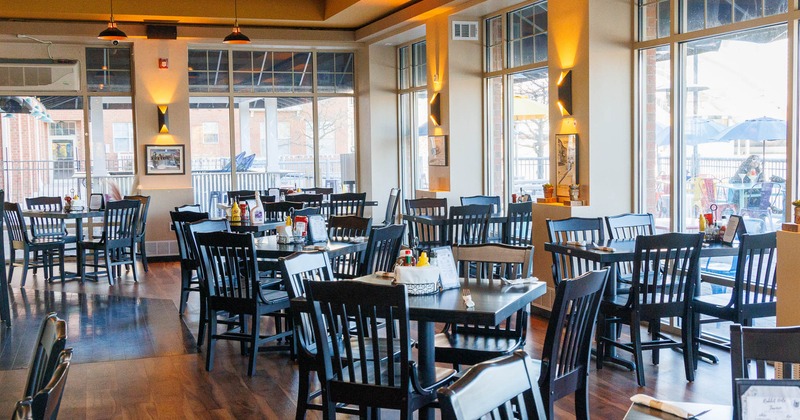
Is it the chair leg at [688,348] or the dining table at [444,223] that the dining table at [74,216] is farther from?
the chair leg at [688,348]

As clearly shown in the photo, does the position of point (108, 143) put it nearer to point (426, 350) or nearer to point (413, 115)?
point (413, 115)

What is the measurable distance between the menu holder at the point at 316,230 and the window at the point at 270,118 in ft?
21.3

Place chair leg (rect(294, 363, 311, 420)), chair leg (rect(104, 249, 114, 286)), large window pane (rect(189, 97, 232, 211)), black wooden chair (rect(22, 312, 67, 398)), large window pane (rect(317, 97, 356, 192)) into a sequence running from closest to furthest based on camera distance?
black wooden chair (rect(22, 312, 67, 398)) → chair leg (rect(294, 363, 311, 420)) → chair leg (rect(104, 249, 114, 286)) → large window pane (rect(189, 97, 232, 211)) → large window pane (rect(317, 97, 356, 192))

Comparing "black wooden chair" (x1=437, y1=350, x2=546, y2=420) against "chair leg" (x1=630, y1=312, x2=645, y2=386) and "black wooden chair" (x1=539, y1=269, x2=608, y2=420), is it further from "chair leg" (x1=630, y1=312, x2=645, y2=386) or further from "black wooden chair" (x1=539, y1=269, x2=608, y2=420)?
"chair leg" (x1=630, y1=312, x2=645, y2=386)

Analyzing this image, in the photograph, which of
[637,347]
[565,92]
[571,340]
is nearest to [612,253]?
[637,347]

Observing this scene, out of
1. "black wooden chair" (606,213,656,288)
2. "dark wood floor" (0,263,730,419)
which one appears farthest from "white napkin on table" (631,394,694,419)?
"black wooden chair" (606,213,656,288)

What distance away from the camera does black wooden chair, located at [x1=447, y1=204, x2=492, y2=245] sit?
816 centimetres

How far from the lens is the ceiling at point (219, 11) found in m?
11.1

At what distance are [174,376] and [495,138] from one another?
5629 millimetres

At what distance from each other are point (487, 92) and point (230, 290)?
17.6 ft

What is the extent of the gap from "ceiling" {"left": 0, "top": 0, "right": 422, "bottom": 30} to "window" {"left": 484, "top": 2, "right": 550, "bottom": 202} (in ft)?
4.73

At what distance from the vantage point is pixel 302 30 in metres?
12.6

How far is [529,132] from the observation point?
378 inches

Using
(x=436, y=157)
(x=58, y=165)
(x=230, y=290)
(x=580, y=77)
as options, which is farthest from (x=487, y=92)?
(x=58, y=165)
